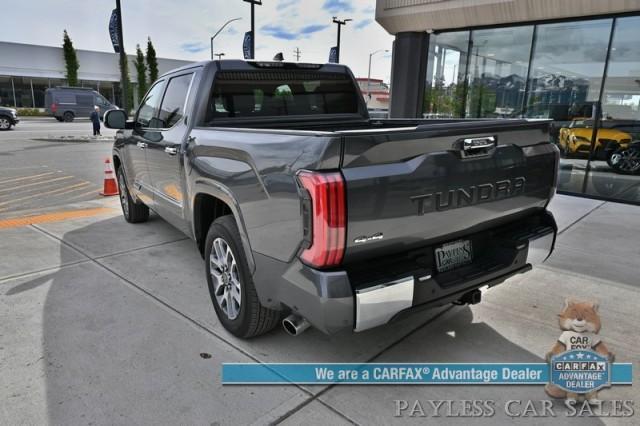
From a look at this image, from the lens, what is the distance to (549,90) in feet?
31.9

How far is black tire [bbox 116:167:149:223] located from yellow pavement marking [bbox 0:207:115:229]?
2.63 ft

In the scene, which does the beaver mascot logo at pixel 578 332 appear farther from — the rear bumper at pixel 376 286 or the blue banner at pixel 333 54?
the blue banner at pixel 333 54

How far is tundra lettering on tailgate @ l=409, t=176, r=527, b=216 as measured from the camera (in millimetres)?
2357

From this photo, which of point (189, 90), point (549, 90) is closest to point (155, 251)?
point (189, 90)

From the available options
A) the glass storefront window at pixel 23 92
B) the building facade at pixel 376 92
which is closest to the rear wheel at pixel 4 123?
the glass storefront window at pixel 23 92

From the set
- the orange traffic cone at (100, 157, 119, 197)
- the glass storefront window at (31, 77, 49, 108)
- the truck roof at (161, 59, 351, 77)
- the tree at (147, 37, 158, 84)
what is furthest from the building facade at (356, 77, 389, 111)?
the truck roof at (161, 59, 351, 77)

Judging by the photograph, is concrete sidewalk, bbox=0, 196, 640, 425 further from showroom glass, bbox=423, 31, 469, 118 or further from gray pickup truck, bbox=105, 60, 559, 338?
showroom glass, bbox=423, 31, 469, 118

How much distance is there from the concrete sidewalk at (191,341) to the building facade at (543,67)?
16.8 ft

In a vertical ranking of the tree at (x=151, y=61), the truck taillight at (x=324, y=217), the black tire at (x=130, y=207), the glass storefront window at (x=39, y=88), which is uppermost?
the tree at (x=151, y=61)

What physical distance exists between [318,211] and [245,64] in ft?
7.45

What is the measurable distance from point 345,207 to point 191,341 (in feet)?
5.50

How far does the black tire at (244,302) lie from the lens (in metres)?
2.80

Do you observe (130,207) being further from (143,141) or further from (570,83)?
(570,83)

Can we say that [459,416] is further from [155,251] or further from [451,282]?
[155,251]
